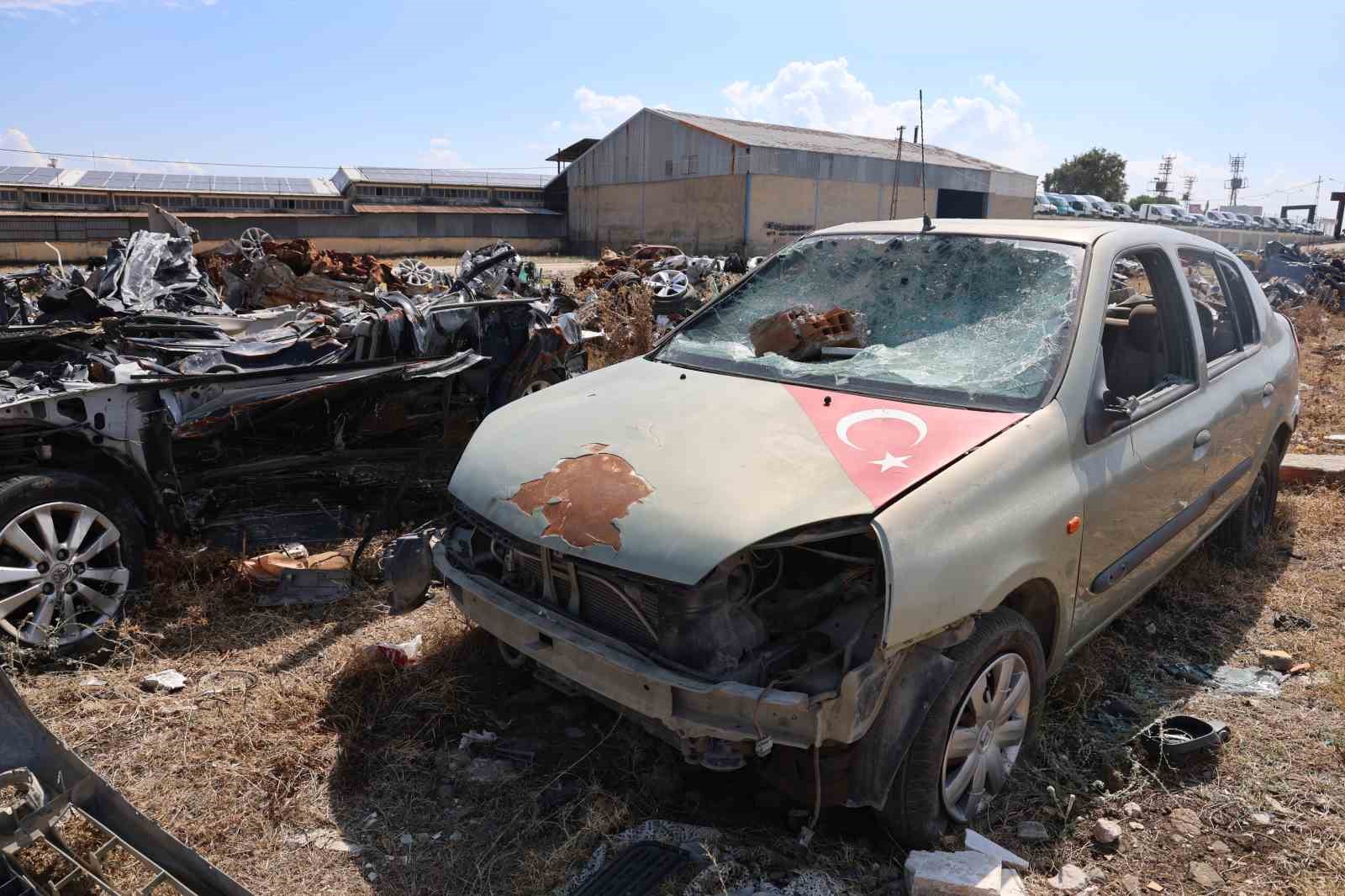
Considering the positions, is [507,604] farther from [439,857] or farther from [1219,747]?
[1219,747]

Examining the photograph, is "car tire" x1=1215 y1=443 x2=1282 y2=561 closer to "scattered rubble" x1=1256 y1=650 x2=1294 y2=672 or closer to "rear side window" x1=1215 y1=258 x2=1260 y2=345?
"rear side window" x1=1215 y1=258 x2=1260 y2=345

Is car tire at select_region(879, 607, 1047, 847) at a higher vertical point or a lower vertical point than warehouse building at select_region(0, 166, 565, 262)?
lower

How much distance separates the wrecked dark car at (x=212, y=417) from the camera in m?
3.67

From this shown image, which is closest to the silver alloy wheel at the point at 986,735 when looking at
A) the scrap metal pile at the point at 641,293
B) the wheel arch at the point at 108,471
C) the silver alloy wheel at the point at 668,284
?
the wheel arch at the point at 108,471

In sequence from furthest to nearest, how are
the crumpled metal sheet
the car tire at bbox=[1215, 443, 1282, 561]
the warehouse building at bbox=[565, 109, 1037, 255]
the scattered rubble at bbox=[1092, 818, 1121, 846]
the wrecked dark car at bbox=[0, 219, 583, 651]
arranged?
the warehouse building at bbox=[565, 109, 1037, 255] → the crumpled metal sheet → the car tire at bbox=[1215, 443, 1282, 561] → the wrecked dark car at bbox=[0, 219, 583, 651] → the scattered rubble at bbox=[1092, 818, 1121, 846]

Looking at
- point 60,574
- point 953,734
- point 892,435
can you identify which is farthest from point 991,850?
point 60,574

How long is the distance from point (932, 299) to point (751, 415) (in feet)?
3.56

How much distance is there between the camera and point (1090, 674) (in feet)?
11.7

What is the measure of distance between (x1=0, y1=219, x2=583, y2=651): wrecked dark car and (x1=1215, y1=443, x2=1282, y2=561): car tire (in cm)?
428

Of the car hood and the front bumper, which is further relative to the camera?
the car hood

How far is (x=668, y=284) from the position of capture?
12688mm

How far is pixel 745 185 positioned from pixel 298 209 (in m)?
17.4

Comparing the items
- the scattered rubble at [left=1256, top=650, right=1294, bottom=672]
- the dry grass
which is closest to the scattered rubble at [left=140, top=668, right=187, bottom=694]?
the scattered rubble at [left=1256, top=650, right=1294, bottom=672]

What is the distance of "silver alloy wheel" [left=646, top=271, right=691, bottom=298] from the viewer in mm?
12258
